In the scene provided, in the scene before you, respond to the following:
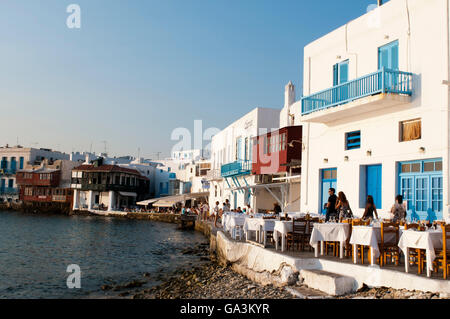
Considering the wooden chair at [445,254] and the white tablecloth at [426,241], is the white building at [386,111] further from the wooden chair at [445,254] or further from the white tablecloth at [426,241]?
the wooden chair at [445,254]

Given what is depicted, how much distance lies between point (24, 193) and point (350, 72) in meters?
67.1

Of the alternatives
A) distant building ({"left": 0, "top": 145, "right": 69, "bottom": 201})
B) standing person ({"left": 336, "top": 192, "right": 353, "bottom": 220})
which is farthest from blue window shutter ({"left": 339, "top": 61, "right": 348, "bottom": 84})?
distant building ({"left": 0, "top": 145, "right": 69, "bottom": 201})

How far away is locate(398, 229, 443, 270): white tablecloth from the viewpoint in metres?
6.98

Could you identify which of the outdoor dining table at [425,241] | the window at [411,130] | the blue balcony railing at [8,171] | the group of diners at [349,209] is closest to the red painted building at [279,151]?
the window at [411,130]

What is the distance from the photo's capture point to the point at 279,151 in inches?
1003

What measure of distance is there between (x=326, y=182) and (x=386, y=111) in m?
4.47

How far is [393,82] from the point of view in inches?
521

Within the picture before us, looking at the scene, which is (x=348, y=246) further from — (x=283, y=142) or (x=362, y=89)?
(x=283, y=142)

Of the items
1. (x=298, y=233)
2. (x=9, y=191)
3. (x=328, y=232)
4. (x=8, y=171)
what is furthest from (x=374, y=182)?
(x=9, y=191)

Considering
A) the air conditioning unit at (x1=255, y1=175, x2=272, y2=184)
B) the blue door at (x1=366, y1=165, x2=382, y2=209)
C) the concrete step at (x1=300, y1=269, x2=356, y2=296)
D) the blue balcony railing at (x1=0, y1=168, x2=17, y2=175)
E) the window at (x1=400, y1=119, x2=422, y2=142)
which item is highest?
the blue balcony railing at (x1=0, y1=168, x2=17, y2=175)

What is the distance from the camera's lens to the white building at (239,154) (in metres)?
32.0

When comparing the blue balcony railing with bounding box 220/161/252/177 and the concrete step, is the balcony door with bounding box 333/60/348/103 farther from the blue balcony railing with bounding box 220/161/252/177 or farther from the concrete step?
the blue balcony railing with bounding box 220/161/252/177

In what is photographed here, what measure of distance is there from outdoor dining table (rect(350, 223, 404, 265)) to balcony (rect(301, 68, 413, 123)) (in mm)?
5970
